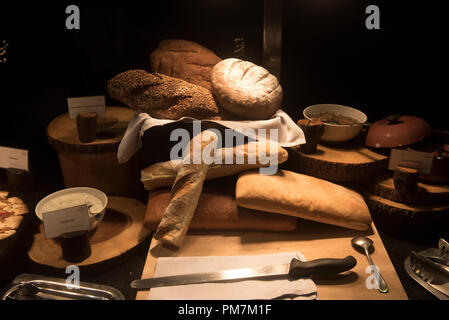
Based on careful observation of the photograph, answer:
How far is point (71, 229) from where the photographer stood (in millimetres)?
1653

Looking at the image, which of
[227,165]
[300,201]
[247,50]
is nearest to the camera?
[300,201]

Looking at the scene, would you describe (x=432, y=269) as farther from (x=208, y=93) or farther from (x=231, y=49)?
(x=231, y=49)

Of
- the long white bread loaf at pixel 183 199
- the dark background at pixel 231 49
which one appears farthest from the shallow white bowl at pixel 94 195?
the dark background at pixel 231 49

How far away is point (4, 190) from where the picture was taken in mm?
2152

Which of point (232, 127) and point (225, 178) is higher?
point (232, 127)

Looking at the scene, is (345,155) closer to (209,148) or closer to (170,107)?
(209,148)

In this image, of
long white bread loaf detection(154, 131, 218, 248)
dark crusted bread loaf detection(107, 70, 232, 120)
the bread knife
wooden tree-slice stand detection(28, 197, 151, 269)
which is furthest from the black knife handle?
dark crusted bread loaf detection(107, 70, 232, 120)

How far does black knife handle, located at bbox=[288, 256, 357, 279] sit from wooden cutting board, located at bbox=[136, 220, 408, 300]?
0.18ft

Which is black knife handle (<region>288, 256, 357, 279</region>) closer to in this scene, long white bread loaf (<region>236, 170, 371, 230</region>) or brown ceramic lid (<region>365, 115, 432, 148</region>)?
long white bread loaf (<region>236, 170, 371, 230</region>)

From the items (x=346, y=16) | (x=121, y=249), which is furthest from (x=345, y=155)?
(x=121, y=249)

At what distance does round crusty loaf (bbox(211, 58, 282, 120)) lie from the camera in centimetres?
197

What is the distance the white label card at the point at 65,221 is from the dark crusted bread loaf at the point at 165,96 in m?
0.67

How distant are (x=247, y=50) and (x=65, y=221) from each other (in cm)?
161

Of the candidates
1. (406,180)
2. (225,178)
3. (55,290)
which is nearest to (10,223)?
(55,290)
